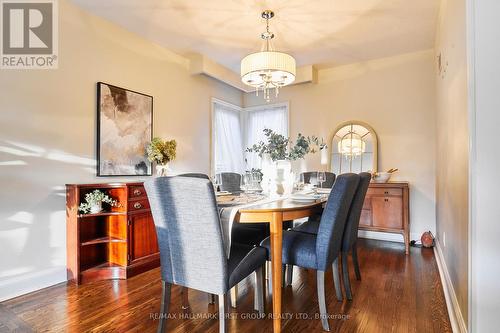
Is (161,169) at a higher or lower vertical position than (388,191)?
higher

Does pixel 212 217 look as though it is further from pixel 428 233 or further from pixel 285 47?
pixel 428 233

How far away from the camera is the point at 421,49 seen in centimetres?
370

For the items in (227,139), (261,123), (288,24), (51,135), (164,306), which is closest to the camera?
(164,306)

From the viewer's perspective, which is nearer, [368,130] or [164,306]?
[164,306]

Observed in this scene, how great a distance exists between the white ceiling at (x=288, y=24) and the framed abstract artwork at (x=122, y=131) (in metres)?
0.80

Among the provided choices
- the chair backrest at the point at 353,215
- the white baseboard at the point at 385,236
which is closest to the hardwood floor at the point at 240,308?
the chair backrest at the point at 353,215

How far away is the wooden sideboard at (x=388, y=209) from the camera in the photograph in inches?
135

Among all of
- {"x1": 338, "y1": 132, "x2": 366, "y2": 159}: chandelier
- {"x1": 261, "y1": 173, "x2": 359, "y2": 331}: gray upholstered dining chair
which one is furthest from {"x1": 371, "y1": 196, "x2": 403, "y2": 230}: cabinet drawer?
{"x1": 261, "y1": 173, "x2": 359, "y2": 331}: gray upholstered dining chair

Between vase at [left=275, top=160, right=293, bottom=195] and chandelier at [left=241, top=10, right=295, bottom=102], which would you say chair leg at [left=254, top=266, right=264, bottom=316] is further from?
chandelier at [left=241, top=10, right=295, bottom=102]

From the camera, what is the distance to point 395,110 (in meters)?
3.94

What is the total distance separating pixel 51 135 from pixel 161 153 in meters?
1.10

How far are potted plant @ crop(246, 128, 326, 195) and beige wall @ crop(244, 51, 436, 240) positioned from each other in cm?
214

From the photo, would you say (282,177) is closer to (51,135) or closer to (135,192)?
(135,192)

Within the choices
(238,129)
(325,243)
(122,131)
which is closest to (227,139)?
(238,129)
